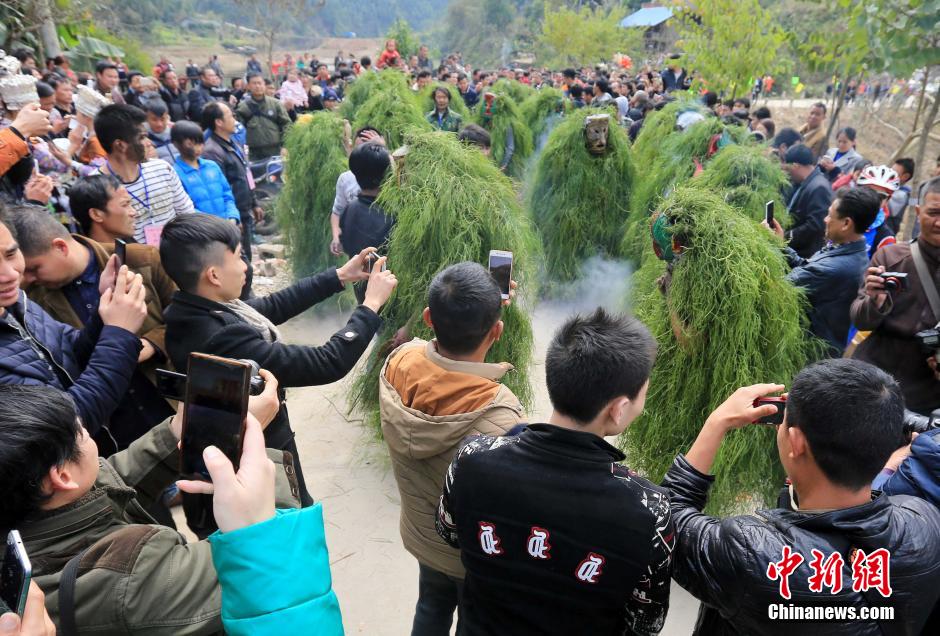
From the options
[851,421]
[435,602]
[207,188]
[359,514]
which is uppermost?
[851,421]

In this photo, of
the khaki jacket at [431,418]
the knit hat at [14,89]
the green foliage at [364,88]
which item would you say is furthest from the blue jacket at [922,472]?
the green foliage at [364,88]

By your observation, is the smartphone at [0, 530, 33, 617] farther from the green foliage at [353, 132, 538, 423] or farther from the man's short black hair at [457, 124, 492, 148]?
the man's short black hair at [457, 124, 492, 148]

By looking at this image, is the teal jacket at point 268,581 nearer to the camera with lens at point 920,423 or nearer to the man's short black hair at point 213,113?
the camera with lens at point 920,423

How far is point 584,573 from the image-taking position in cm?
125

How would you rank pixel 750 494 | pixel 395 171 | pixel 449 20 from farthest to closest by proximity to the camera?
pixel 449 20 → pixel 395 171 → pixel 750 494

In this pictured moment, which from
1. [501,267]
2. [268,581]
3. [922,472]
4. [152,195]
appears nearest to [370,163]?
[152,195]

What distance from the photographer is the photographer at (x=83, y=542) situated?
3.64 feet

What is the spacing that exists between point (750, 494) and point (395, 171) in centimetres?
247

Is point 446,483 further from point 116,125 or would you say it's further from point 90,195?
point 116,125

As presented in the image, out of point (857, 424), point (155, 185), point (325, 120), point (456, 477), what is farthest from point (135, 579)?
point (325, 120)

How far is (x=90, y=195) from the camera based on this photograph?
2773 mm

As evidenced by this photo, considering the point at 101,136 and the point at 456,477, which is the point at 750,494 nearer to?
the point at 456,477

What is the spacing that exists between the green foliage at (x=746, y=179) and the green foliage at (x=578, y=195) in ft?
5.07

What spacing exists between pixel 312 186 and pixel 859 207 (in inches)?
171
